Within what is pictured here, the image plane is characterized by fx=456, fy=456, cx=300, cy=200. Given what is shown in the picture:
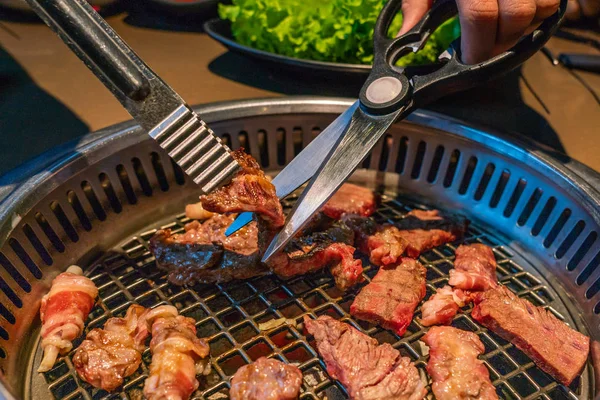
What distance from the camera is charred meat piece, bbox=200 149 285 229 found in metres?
1.69

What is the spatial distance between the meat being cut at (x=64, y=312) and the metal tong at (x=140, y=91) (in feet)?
2.65

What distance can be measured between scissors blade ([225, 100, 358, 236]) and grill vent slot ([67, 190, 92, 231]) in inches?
32.9

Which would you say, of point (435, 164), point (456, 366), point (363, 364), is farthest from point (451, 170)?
point (363, 364)

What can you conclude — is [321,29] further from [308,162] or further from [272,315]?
[272,315]

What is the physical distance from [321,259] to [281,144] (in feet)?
3.09

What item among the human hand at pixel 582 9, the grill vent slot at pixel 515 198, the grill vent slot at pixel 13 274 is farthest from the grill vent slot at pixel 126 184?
the human hand at pixel 582 9

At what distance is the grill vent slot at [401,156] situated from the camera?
2.73 m

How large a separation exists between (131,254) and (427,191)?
5.53 ft

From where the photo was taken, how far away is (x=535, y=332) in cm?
188

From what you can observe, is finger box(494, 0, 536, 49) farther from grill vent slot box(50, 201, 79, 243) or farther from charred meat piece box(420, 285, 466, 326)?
grill vent slot box(50, 201, 79, 243)

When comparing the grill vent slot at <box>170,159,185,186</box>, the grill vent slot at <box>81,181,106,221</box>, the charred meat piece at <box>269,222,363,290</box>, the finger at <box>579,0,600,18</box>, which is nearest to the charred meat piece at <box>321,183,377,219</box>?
the charred meat piece at <box>269,222,363,290</box>

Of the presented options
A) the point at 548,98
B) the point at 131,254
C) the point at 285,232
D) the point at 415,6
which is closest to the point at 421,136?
the point at 415,6

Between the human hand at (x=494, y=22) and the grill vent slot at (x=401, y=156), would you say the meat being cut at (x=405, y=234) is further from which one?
the human hand at (x=494, y=22)

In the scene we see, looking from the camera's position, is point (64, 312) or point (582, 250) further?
point (582, 250)
